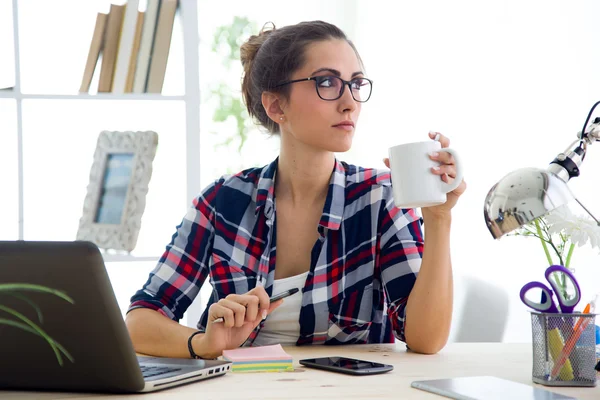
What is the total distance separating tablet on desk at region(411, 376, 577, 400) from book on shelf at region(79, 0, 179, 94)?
6.14 ft

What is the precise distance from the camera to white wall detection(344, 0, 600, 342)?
1.79m

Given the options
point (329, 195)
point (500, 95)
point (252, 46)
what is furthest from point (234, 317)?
point (500, 95)

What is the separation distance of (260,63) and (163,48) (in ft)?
2.73

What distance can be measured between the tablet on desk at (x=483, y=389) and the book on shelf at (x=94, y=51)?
75.9 inches

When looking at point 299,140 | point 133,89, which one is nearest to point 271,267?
point 299,140

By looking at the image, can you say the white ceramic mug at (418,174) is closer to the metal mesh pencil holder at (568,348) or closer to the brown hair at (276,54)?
the metal mesh pencil holder at (568,348)

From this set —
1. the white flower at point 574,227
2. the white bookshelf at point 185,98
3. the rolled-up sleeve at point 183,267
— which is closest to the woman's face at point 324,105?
the rolled-up sleeve at point 183,267

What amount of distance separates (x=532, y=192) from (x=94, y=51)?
1980 millimetres

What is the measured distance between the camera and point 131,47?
2.46 m

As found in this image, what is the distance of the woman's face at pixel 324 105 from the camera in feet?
5.05

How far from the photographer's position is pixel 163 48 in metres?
2.48

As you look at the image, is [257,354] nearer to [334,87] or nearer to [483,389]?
[483,389]

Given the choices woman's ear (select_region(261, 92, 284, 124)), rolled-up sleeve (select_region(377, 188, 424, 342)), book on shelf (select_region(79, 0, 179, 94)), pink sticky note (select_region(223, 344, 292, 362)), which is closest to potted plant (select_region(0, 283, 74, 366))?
pink sticky note (select_region(223, 344, 292, 362))

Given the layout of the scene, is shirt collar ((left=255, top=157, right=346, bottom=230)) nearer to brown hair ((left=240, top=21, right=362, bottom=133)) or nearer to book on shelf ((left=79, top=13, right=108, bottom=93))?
brown hair ((left=240, top=21, right=362, bottom=133))
